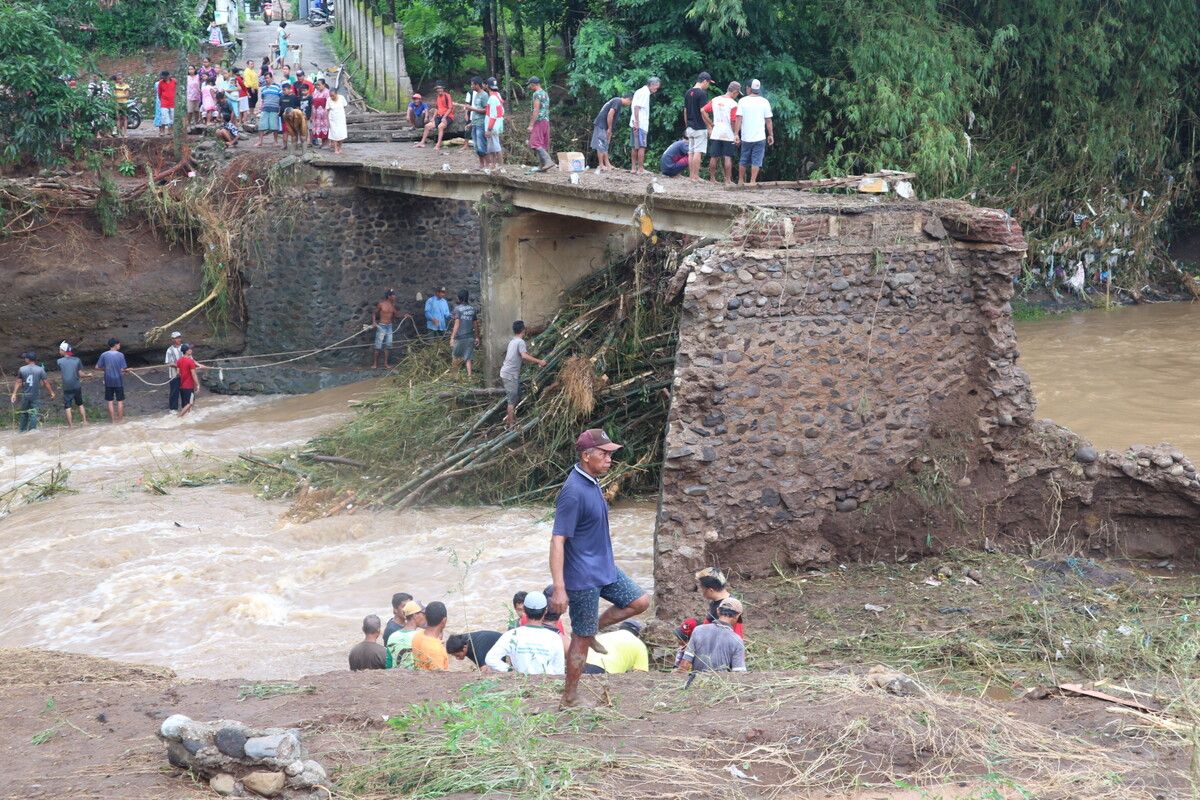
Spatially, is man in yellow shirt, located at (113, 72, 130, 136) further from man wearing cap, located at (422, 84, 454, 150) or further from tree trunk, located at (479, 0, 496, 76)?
tree trunk, located at (479, 0, 496, 76)

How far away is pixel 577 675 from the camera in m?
5.93

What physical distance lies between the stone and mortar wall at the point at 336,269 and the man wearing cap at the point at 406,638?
41.6 ft

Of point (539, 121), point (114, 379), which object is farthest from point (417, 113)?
point (114, 379)

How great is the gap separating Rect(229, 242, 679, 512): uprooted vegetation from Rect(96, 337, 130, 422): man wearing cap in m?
4.21

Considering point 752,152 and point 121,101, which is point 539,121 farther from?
point 121,101

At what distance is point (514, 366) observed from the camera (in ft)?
47.2

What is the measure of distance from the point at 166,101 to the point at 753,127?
1278 cm

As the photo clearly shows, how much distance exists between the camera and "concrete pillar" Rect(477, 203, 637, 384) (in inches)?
666

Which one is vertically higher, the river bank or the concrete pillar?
the concrete pillar

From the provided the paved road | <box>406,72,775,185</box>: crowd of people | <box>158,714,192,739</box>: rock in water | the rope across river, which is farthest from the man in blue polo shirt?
the paved road

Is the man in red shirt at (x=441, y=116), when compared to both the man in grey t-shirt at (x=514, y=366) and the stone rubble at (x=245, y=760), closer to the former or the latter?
the man in grey t-shirt at (x=514, y=366)

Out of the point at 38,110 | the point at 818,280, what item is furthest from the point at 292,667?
the point at 38,110

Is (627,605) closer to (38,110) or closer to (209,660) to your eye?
(209,660)

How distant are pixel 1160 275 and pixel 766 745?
71.4 ft
